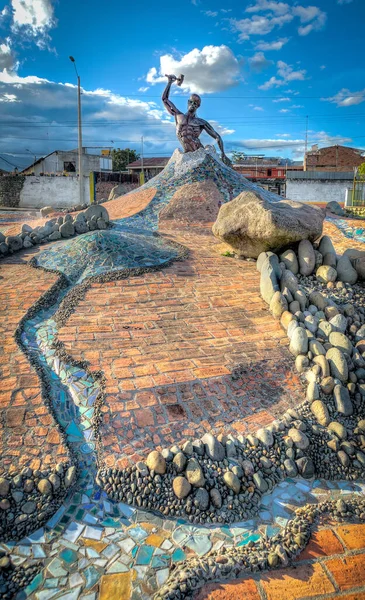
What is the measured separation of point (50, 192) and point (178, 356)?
1742 cm

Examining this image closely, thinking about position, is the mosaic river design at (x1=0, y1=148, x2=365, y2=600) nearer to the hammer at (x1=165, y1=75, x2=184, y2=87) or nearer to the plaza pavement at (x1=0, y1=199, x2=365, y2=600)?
the plaza pavement at (x1=0, y1=199, x2=365, y2=600)

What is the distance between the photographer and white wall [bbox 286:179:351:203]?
17.2 meters

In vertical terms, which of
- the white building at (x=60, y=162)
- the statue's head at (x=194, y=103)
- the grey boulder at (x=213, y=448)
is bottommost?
the grey boulder at (x=213, y=448)

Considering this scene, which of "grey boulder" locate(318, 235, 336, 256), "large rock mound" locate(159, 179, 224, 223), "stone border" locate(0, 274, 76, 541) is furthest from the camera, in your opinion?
"large rock mound" locate(159, 179, 224, 223)

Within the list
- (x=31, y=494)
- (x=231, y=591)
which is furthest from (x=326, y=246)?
(x=31, y=494)

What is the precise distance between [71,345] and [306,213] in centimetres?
275

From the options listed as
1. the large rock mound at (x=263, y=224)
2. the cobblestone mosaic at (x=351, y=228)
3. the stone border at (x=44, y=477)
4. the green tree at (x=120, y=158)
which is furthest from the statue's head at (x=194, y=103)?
the green tree at (x=120, y=158)

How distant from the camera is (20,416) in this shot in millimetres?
2510

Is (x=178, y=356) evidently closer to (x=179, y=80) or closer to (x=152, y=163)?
(x=179, y=80)

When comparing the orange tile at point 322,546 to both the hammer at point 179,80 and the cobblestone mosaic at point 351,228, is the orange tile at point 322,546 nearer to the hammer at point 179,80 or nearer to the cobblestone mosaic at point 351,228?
the cobblestone mosaic at point 351,228

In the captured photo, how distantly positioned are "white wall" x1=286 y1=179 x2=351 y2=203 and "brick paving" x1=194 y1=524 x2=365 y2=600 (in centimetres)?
1661

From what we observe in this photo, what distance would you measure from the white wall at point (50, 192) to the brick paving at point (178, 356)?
15.4m

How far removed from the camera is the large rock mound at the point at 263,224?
4152 millimetres

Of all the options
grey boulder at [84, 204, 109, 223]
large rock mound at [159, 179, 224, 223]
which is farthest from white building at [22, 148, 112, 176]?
grey boulder at [84, 204, 109, 223]
